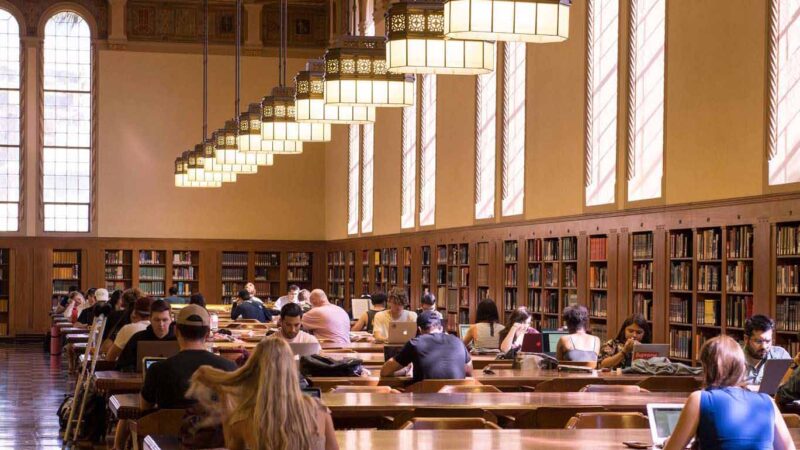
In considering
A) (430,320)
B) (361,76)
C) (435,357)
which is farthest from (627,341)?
(361,76)

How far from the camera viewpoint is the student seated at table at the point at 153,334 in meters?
8.52

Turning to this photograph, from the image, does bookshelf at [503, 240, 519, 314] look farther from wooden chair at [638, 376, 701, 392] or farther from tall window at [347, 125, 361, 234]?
tall window at [347, 125, 361, 234]

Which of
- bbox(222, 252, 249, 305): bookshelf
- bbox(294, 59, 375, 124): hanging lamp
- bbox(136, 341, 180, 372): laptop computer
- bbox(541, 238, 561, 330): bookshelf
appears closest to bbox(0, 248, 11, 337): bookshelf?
bbox(222, 252, 249, 305): bookshelf

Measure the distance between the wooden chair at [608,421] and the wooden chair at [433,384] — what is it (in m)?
1.83

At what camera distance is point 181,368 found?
576 centimetres

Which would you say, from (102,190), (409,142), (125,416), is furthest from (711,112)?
(102,190)

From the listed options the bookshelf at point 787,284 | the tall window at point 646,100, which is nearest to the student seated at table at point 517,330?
the tall window at point 646,100

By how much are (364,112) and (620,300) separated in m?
4.14

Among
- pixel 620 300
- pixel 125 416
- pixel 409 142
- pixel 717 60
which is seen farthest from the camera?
pixel 409 142

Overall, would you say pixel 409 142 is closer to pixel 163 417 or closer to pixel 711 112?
pixel 711 112

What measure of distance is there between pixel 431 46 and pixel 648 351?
3.71 m

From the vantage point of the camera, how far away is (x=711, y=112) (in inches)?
434

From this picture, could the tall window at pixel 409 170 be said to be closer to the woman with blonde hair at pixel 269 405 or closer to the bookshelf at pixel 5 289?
the bookshelf at pixel 5 289

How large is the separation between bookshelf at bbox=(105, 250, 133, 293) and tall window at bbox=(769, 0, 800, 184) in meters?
18.4
